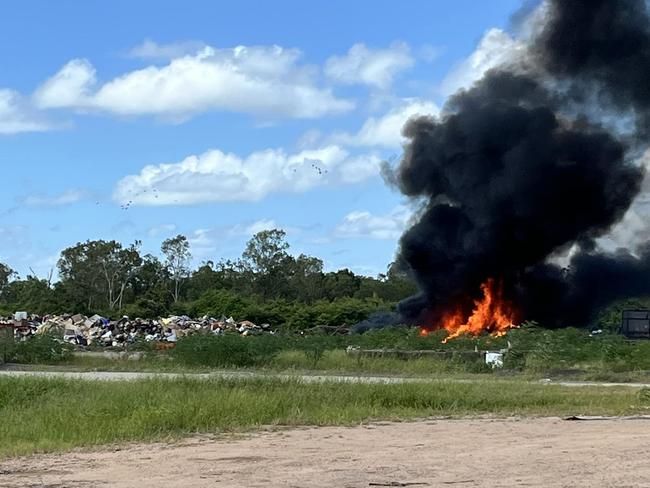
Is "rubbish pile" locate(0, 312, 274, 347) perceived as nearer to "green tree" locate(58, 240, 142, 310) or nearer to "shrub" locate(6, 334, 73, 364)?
"shrub" locate(6, 334, 73, 364)

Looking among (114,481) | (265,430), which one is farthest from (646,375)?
(114,481)

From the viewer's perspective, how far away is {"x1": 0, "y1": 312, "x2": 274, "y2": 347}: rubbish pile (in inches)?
1832

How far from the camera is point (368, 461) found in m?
11.5

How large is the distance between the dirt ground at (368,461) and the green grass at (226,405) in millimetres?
1004

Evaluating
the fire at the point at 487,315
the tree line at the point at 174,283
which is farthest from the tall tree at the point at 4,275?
the fire at the point at 487,315

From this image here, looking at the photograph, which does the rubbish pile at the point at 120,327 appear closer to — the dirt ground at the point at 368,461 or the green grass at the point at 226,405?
the green grass at the point at 226,405

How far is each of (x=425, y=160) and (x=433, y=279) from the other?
6.16 m

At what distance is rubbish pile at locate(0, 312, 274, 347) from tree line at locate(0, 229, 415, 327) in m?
10.0

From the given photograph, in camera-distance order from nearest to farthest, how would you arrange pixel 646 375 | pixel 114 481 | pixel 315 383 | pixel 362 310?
pixel 114 481 → pixel 315 383 → pixel 646 375 → pixel 362 310

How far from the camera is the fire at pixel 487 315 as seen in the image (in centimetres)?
4559

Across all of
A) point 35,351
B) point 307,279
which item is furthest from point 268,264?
point 35,351

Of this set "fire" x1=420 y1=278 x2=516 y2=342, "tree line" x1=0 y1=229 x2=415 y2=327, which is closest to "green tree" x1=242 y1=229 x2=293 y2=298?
"tree line" x1=0 y1=229 x2=415 y2=327

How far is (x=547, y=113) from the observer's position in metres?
47.0

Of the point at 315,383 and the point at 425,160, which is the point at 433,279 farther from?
the point at 315,383
